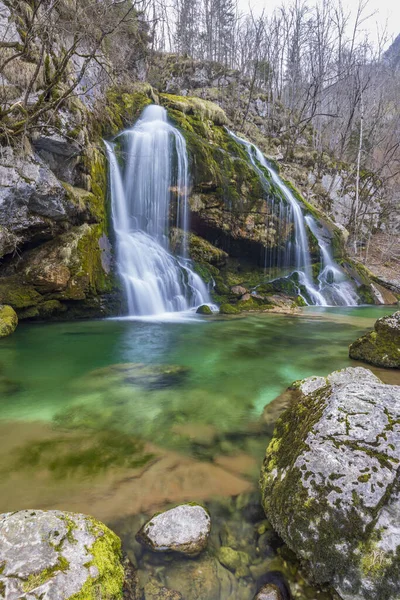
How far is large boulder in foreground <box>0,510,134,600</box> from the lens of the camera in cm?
140

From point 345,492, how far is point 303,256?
44.4ft

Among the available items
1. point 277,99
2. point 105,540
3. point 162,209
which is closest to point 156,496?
point 105,540

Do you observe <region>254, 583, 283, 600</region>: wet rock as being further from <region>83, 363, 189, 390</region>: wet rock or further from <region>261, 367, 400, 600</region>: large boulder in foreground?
<region>83, 363, 189, 390</region>: wet rock

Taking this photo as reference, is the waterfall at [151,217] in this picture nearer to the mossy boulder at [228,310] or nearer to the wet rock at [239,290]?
the mossy boulder at [228,310]

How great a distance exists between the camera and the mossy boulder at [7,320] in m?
6.81

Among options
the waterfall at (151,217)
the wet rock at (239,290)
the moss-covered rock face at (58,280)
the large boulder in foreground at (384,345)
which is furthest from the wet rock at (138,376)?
the wet rock at (239,290)

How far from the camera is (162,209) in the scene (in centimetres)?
1171

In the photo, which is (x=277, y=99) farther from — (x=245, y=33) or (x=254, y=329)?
(x=254, y=329)

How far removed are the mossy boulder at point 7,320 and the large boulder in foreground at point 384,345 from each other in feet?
23.2

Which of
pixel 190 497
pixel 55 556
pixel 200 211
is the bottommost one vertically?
pixel 190 497

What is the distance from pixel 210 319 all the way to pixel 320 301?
615cm

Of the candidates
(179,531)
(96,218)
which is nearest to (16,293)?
(96,218)

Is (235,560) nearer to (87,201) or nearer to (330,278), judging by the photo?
(87,201)

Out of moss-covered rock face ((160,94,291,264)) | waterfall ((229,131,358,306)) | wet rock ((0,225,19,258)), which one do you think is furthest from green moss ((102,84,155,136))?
wet rock ((0,225,19,258))
